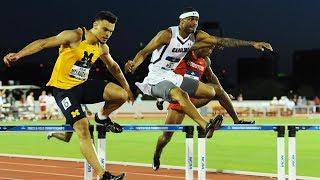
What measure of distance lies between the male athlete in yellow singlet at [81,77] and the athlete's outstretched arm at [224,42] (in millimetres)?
1462

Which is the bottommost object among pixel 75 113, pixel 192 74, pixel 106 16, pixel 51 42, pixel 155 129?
pixel 155 129

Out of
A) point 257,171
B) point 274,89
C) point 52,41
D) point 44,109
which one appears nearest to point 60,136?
point 52,41

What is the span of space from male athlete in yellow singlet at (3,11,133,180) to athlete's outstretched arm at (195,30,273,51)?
1.46 meters

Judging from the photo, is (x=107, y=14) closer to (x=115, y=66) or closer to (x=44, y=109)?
(x=115, y=66)

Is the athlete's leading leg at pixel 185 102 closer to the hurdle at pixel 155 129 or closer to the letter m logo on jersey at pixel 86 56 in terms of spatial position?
the hurdle at pixel 155 129

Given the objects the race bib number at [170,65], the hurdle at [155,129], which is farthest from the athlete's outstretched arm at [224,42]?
the hurdle at [155,129]

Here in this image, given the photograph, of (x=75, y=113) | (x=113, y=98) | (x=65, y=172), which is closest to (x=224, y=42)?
(x=113, y=98)

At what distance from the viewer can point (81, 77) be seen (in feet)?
28.5

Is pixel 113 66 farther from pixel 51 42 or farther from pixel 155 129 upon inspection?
pixel 51 42

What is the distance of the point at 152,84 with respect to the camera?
9.74m

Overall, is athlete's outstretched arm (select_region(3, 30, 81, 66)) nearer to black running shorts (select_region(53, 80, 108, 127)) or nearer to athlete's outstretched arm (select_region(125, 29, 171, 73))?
black running shorts (select_region(53, 80, 108, 127))

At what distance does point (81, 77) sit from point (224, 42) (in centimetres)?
208

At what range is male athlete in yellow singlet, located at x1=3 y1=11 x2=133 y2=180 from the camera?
27.2ft

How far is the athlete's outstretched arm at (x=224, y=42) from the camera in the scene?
9.11 metres
